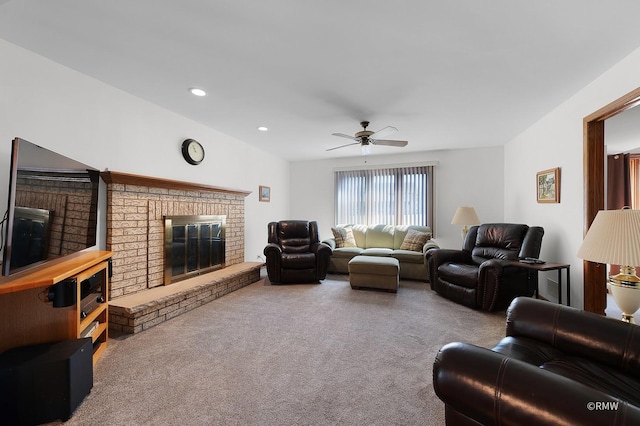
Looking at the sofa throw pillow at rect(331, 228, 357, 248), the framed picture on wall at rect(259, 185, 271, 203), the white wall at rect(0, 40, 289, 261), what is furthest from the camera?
the framed picture on wall at rect(259, 185, 271, 203)

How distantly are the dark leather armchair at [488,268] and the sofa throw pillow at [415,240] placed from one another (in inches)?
32.1

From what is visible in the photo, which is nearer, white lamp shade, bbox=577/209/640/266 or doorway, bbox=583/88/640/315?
white lamp shade, bbox=577/209/640/266

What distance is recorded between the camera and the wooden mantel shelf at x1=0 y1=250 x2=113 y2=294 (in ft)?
4.63

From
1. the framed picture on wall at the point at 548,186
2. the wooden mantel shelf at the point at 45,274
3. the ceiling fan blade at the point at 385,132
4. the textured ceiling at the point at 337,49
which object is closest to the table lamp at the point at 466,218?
the framed picture on wall at the point at 548,186

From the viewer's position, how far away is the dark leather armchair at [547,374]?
2.56 ft

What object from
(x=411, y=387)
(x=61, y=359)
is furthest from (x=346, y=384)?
(x=61, y=359)

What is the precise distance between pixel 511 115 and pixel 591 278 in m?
2.14

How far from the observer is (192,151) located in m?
3.78

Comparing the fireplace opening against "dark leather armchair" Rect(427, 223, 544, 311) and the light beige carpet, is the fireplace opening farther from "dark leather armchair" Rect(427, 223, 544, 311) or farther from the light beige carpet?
"dark leather armchair" Rect(427, 223, 544, 311)

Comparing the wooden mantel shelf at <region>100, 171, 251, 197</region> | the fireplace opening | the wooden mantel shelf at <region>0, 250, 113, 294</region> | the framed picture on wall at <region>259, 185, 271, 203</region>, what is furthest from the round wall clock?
the wooden mantel shelf at <region>0, 250, 113, 294</region>

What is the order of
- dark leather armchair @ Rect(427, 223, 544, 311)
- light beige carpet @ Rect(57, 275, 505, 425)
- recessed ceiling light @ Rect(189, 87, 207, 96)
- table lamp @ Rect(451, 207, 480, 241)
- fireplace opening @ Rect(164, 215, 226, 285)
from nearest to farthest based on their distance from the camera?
1. light beige carpet @ Rect(57, 275, 505, 425)
2. recessed ceiling light @ Rect(189, 87, 207, 96)
3. dark leather armchair @ Rect(427, 223, 544, 311)
4. fireplace opening @ Rect(164, 215, 226, 285)
5. table lamp @ Rect(451, 207, 480, 241)

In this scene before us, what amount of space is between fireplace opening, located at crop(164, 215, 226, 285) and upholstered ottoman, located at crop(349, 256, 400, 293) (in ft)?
6.91

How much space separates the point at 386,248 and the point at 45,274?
4.67 meters

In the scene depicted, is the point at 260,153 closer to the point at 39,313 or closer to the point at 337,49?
the point at 337,49
